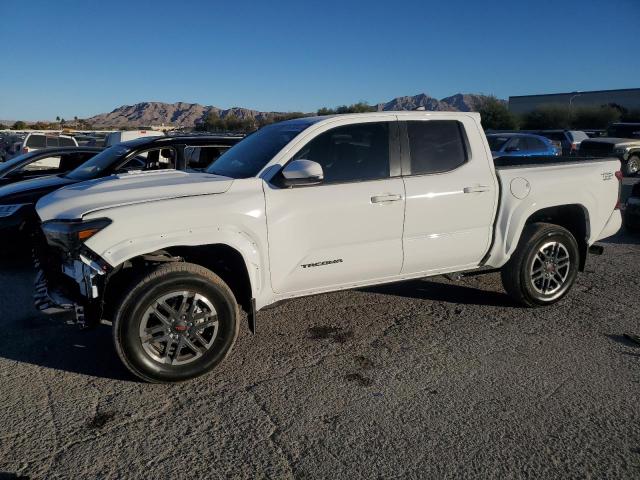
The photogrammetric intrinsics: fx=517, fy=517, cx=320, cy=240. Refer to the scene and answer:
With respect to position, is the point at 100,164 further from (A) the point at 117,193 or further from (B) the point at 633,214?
(B) the point at 633,214

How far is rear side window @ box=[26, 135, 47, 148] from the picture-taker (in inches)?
764

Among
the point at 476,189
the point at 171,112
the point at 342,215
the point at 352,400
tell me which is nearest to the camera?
the point at 352,400

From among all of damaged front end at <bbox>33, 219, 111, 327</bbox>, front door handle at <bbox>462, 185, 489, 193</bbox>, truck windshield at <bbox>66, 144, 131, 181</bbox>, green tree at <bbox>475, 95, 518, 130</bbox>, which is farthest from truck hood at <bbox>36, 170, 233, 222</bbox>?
green tree at <bbox>475, 95, 518, 130</bbox>

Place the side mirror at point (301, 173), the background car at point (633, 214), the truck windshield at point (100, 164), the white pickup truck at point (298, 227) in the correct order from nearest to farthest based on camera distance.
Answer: the white pickup truck at point (298, 227) < the side mirror at point (301, 173) < the truck windshield at point (100, 164) < the background car at point (633, 214)

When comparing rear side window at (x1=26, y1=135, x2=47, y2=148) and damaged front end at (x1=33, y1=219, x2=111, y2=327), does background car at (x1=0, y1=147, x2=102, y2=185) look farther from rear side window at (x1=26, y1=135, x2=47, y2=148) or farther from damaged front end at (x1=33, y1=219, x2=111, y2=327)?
rear side window at (x1=26, y1=135, x2=47, y2=148)

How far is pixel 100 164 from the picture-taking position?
23.0ft

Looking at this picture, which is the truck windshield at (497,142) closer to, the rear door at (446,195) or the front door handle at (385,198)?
the rear door at (446,195)

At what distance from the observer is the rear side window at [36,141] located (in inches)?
764

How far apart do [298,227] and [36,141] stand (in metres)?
19.2

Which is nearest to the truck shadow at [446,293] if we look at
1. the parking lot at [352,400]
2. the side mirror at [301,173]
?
the parking lot at [352,400]

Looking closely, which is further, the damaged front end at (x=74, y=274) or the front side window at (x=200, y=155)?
the front side window at (x=200, y=155)

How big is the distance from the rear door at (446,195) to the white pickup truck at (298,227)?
1cm

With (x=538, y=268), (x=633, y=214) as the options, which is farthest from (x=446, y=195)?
Result: (x=633, y=214)

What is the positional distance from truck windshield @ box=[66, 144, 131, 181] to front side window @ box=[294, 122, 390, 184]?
3783mm
